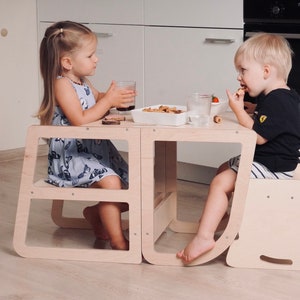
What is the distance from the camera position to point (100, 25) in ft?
9.91

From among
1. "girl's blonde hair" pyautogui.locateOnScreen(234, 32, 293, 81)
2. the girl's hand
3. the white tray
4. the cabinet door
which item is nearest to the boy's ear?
the girl's hand

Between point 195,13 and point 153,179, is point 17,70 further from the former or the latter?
point 153,179

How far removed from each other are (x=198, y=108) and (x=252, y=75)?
19cm

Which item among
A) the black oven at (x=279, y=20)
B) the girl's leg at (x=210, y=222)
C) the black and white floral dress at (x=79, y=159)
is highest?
the black oven at (x=279, y=20)

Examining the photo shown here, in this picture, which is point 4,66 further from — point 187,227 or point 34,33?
point 187,227

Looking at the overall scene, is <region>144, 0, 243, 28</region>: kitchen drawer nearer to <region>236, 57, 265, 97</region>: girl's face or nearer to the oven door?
the oven door

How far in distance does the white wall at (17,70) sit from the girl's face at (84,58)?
1206 mm

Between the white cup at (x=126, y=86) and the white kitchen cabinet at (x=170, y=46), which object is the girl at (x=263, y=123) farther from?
the white kitchen cabinet at (x=170, y=46)

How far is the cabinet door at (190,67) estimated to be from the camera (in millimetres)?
2691

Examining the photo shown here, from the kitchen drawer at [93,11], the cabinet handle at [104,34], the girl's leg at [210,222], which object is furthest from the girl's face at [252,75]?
the cabinet handle at [104,34]

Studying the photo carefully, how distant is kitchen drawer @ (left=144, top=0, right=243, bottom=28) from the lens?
2645 mm

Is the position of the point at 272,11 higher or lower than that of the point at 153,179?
higher

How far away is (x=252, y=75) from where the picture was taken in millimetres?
1994

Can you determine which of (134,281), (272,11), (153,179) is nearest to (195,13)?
(272,11)
